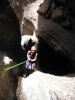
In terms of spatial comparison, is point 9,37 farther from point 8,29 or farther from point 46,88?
point 46,88

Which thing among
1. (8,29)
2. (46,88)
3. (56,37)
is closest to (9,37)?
(8,29)

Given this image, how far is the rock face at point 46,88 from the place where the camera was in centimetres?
495

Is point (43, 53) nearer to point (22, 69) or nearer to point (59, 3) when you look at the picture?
point (22, 69)

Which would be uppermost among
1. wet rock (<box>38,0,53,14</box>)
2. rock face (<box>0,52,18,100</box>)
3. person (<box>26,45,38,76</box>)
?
wet rock (<box>38,0,53,14</box>)

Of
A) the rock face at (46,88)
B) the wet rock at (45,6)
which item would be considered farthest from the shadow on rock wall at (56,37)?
the rock face at (46,88)

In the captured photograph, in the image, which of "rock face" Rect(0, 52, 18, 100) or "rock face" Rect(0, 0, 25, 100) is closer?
"rock face" Rect(0, 52, 18, 100)

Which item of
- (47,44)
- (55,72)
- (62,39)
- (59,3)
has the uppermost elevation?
(59,3)

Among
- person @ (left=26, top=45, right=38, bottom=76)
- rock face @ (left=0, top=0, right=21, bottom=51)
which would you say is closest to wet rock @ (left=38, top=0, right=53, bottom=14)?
rock face @ (left=0, top=0, right=21, bottom=51)

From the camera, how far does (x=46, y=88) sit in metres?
5.57

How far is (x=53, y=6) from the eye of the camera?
865cm

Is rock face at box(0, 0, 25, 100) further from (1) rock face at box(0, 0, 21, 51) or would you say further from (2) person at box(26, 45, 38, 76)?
(2) person at box(26, 45, 38, 76)

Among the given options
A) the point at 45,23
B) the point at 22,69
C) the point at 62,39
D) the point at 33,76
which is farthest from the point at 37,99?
the point at 45,23

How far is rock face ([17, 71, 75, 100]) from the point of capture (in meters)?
4.95

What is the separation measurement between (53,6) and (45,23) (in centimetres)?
89
